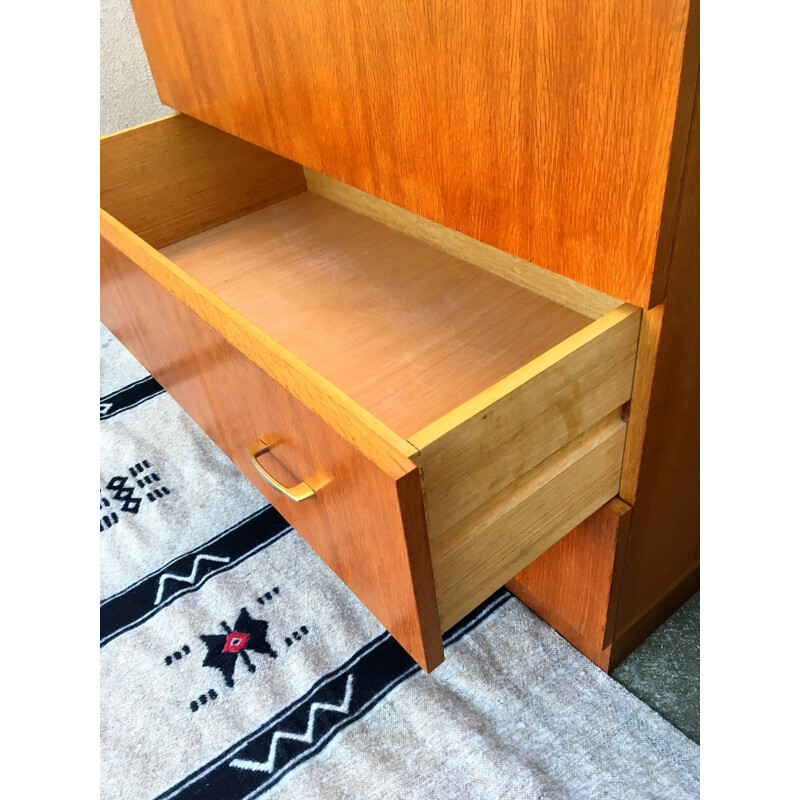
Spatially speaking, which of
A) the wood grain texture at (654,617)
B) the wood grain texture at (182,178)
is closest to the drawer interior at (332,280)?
the wood grain texture at (182,178)

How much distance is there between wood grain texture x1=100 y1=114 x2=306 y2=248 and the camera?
0.93 metres

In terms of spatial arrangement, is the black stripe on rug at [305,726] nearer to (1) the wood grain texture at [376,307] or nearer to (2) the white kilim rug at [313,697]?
(2) the white kilim rug at [313,697]

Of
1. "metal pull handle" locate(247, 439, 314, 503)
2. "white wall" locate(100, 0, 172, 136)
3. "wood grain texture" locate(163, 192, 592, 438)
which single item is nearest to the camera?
"metal pull handle" locate(247, 439, 314, 503)

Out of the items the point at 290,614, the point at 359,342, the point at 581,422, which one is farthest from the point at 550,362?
the point at 290,614

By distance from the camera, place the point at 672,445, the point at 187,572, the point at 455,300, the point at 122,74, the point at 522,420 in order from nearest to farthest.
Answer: the point at 522,420 < the point at 672,445 < the point at 455,300 < the point at 187,572 < the point at 122,74

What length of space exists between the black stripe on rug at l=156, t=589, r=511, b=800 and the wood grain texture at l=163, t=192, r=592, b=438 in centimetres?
39

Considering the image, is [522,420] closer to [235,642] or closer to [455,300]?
[455,300]

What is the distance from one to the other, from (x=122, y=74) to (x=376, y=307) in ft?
2.65

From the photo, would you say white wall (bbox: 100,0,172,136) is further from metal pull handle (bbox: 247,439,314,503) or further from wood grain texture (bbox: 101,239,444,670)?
metal pull handle (bbox: 247,439,314,503)

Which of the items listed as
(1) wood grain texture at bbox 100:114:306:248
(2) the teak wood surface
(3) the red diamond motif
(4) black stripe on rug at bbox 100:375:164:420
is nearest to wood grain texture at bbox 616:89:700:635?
(2) the teak wood surface

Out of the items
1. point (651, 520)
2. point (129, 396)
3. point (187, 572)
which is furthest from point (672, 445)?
point (129, 396)

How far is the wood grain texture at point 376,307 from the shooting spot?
0.68 meters

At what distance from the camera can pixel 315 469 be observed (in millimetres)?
526

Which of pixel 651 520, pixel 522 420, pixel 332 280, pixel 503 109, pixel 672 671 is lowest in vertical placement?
pixel 672 671
